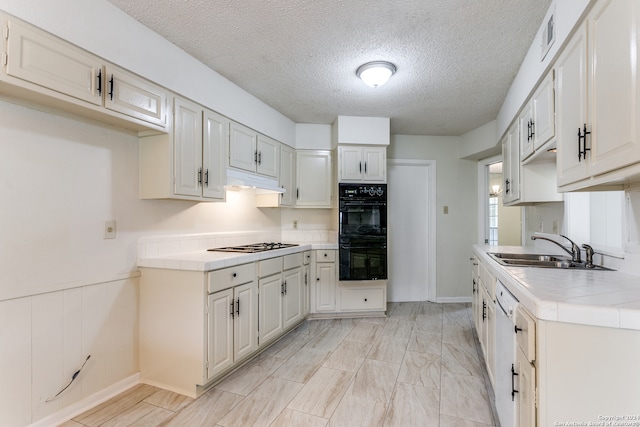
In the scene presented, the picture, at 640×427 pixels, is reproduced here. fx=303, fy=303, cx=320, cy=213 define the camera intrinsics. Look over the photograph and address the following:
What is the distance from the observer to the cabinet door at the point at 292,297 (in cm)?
310

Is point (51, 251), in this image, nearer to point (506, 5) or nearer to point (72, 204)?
point (72, 204)

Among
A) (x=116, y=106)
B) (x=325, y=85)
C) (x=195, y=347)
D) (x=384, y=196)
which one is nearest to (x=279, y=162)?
(x=325, y=85)

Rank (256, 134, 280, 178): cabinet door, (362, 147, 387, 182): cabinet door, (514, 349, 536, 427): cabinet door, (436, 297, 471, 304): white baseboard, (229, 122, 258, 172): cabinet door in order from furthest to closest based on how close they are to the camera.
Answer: (436, 297, 471, 304): white baseboard
(362, 147, 387, 182): cabinet door
(256, 134, 280, 178): cabinet door
(229, 122, 258, 172): cabinet door
(514, 349, 536, 427): cabinet door

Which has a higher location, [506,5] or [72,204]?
[506,5]

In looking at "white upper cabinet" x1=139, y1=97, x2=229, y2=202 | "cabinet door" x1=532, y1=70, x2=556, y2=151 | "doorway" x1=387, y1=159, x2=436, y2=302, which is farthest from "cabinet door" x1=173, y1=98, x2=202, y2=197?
"doorway" x1=387, y1=159, x2=436, y2=302

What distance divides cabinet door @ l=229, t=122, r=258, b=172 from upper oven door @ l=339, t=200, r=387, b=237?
1.18m

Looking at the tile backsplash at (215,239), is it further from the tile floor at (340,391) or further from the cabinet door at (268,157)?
the tile floor at (340,391)

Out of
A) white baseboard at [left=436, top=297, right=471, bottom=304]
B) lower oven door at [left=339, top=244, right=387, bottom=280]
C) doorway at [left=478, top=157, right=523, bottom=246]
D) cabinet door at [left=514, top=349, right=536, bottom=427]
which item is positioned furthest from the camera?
doorway at [left=478, top=157, right=523, bottom=246]

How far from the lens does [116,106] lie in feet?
6.02

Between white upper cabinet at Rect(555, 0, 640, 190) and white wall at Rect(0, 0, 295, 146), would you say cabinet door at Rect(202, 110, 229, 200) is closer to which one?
white wall at Rect(0, 0, 295, 146)

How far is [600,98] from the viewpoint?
3.97 feet

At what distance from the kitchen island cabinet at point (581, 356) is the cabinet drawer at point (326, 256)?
260 centimetres

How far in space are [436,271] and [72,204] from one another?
4.25m

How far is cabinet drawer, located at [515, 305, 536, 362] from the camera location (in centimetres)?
110
